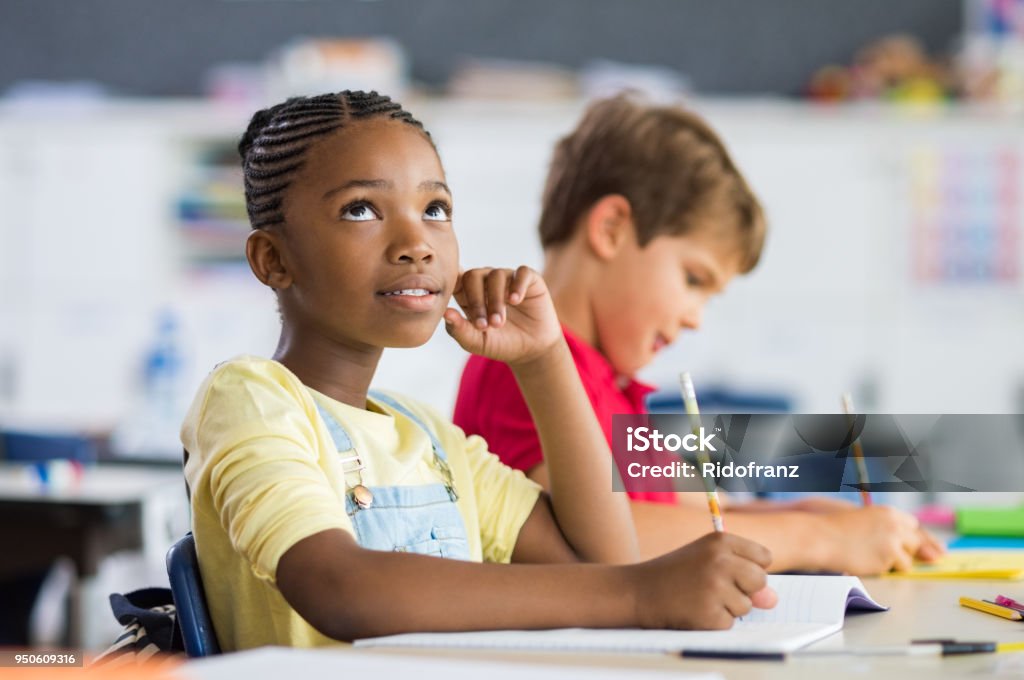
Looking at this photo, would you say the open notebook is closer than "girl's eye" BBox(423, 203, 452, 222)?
Yes

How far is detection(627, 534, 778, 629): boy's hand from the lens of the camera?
2.61 ft

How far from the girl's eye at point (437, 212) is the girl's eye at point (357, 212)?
0.06 m

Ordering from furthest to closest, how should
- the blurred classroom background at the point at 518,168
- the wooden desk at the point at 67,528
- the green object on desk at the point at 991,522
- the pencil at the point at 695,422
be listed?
the blurred classroom background at the point at 518,168, the wooden desk at the point at 67,528, the green object on desk at the point at 991,522, the pencil at the point at 695,422

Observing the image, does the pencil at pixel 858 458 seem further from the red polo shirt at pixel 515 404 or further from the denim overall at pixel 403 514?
the denim overall at pixel 403 514

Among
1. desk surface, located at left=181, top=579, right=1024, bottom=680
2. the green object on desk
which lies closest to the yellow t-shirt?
desk surface, located at left=181, top=579, right=1024, bottom=680

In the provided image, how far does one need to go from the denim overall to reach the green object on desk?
854 mm

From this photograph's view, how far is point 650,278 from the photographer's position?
1.52 metres

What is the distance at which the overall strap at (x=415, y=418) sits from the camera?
111 cm

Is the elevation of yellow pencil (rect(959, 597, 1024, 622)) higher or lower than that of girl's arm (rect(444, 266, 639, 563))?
lower

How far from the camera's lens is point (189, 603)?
0.88m

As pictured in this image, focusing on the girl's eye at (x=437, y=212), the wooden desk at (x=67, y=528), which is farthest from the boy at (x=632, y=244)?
the wooden desk at (x=67, y=528)

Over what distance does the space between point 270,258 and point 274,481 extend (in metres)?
0.26

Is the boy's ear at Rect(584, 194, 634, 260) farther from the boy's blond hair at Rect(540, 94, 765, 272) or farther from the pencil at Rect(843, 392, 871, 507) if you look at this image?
the pencil at Rect(843, 392, 871, 507)

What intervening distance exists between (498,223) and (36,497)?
7.56ft
